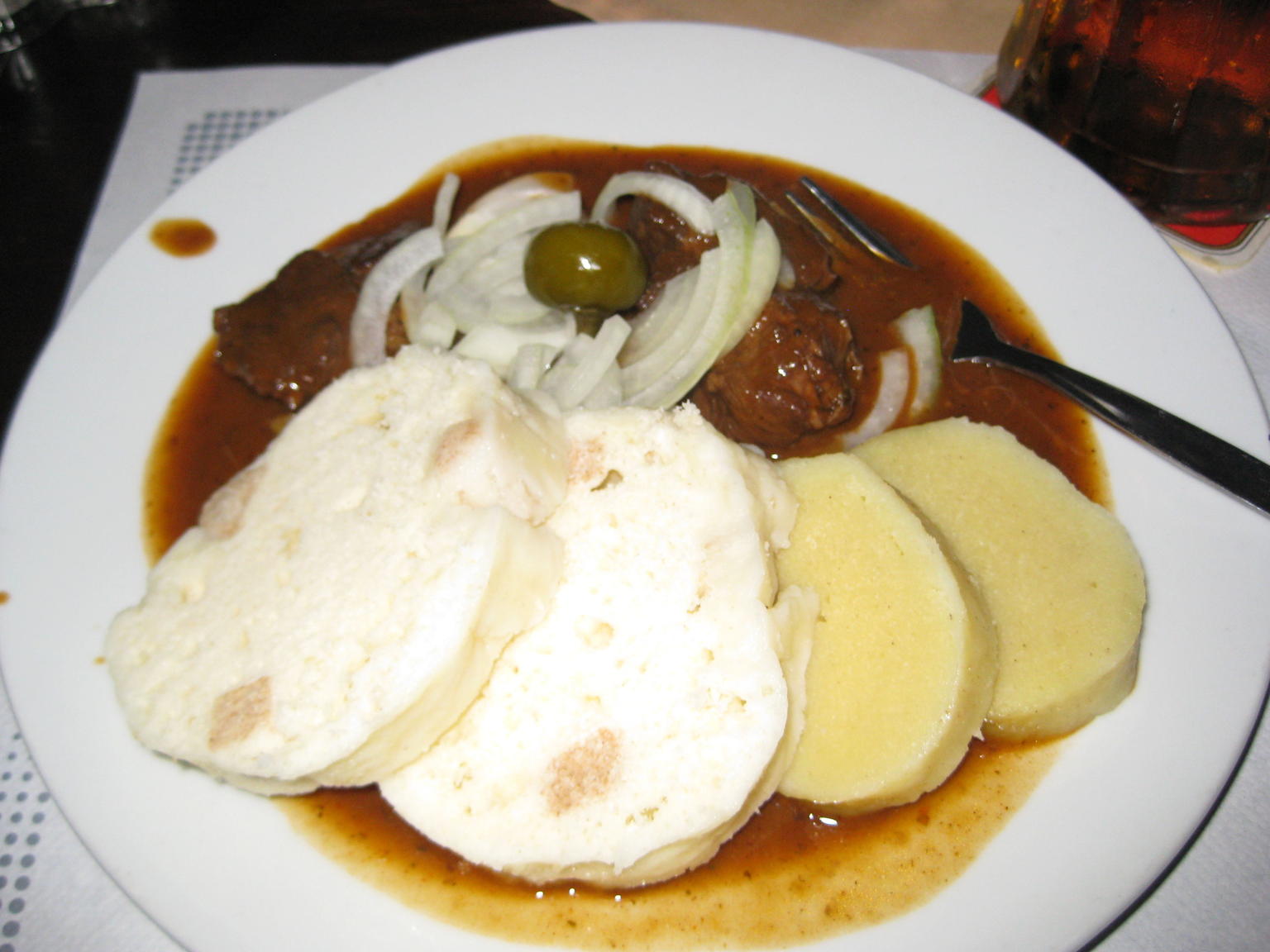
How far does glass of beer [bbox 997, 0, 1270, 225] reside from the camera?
134 inches

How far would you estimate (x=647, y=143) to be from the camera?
4.34 meters

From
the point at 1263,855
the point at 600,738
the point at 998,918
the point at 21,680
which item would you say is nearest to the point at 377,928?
the point at 600,738

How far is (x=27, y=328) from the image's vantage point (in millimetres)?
4332

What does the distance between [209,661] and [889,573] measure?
200 centimetres

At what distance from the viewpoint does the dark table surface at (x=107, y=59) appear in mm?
4629

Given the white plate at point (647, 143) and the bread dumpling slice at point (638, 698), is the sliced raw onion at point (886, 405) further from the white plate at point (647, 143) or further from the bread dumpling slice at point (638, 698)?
the bread dumpling slice at point (638, 698)

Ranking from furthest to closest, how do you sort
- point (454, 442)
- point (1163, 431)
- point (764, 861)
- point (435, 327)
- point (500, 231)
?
point (500, 231) → point (435, 327) → point (1163, 431) → point (764, 861) → point (454, 442)

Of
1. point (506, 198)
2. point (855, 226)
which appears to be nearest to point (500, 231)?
point (506, 198)

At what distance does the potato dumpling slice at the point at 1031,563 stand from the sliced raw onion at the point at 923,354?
378 mm

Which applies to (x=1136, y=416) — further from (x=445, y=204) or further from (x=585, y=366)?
(x=445, y=204)

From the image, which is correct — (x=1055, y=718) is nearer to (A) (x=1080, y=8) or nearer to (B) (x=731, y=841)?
(B) (x=731, y=841)

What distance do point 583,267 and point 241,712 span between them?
1967 millimetres

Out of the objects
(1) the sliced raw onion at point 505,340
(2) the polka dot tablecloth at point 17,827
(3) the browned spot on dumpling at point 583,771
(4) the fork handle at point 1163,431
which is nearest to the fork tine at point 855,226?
(4) the fork handle at point 1163,431

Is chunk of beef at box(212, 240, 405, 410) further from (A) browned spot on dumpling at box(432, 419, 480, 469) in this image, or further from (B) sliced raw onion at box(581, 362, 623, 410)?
(A) browned spot on dumpling at box(432, 419, 480, 469)
